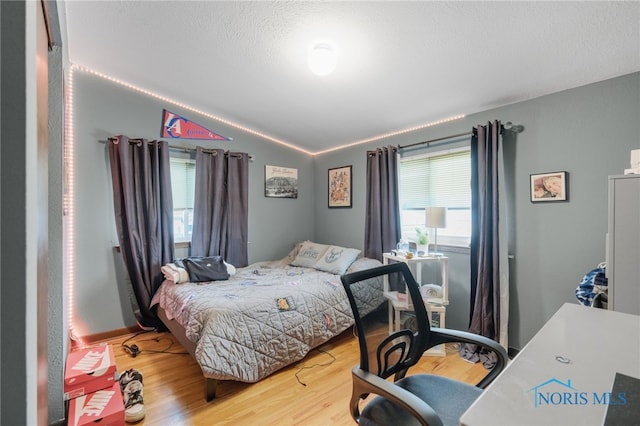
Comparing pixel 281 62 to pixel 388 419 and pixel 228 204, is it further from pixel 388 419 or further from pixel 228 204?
pixel 388 419

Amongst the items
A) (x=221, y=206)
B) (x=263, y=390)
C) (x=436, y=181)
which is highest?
(x=436, y=181)

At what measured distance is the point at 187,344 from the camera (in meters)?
2.20

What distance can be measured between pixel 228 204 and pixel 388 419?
9.84 ft

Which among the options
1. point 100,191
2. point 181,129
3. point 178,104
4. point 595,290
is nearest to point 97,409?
point 100,191

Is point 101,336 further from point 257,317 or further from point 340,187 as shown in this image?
point 340,187

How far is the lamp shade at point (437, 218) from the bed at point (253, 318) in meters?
0.90

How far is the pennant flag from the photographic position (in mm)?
3209

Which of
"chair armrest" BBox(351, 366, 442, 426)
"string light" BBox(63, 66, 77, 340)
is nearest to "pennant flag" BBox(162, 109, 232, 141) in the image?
"string light" BBox(63, 66, 77, 340)

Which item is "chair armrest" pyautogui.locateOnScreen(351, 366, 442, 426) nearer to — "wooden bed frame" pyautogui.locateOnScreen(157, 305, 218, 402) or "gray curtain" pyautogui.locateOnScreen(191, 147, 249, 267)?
"wooden bed frame" pyautogui.locateOnScreen(157, 305, 218, 402)

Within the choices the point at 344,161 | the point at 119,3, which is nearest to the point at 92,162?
the point at 119,3

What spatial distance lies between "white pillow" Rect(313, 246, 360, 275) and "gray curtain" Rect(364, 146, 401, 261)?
0.27 metres

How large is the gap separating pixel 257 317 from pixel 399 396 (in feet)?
4.79

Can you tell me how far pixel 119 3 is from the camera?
6.05 feet

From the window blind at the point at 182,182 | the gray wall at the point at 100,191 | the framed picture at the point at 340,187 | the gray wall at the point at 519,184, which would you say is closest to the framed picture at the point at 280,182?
the gray wall at the point at 519,184
